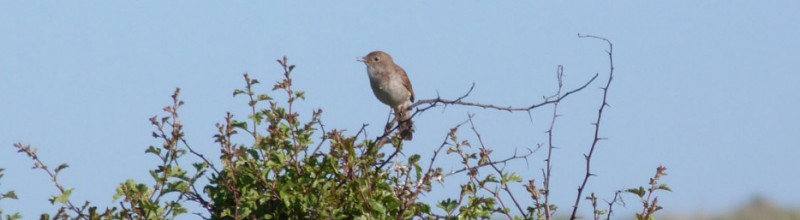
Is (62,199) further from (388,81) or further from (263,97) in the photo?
(388,81)

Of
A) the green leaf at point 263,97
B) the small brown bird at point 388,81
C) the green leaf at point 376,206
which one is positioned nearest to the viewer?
the green leaf at point 376,206

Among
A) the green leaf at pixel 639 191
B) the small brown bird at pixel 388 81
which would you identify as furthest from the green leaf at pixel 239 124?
the small brown bird at pixel 388 81

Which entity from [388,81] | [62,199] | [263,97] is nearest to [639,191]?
[263,97]

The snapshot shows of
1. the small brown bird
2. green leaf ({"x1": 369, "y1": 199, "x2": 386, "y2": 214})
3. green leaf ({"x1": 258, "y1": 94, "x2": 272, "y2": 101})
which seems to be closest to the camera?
green leaf ({"x1": 369, "y1": 199, "x2": 386, "y2": 214})

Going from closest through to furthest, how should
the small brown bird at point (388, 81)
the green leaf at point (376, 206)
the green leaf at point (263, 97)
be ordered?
the green leaf at point (376, 206), the green leaf at point (263, 97), the small brown bird at point (388, 81)

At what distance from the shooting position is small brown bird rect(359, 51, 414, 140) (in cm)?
956

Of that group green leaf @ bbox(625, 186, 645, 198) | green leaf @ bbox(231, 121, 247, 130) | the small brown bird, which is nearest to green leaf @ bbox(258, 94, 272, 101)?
green leaf @ bbox(231, 121, 247, 130)

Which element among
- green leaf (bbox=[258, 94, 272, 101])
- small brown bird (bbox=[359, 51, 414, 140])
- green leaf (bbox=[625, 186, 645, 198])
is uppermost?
small brown bird (bbox=[359, 51, 414, 140])

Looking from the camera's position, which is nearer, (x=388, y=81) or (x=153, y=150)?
(x=153, y=150)

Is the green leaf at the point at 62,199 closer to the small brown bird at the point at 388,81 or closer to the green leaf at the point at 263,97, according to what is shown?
the green leaf at the point at 263,97

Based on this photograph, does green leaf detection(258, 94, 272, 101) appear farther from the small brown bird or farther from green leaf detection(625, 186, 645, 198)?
the small brown bird

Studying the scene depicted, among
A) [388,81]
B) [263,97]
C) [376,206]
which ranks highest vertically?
[388,81]

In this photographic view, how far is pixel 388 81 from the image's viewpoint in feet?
31.7

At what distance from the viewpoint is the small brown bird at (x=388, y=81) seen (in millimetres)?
9562
